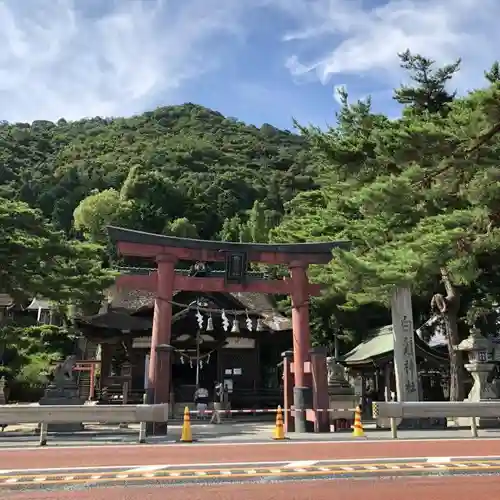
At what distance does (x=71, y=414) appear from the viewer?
1206cm

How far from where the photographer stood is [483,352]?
1795 cm

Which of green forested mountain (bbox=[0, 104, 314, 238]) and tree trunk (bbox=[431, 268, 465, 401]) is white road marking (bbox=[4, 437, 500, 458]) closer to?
tree trunk (bbox=[431, 268, 465, 401])

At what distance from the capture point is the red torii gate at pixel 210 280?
15.2 metres

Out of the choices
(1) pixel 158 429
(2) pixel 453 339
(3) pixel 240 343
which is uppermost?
(3) pixel 240 343

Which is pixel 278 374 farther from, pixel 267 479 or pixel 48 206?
pixel 48 206

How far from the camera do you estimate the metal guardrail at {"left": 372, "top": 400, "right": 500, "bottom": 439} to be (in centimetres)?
1265

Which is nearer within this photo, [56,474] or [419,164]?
[56,474]

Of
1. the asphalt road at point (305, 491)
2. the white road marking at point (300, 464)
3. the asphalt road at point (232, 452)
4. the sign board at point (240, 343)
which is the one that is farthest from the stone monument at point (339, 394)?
the sign board at point (240, 343)

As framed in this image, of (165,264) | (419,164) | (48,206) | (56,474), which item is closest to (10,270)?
(165,264)

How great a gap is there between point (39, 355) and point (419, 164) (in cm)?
2762

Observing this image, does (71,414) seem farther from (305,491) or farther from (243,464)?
(305,491)

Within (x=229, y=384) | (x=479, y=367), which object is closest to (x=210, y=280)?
(x=479, y=367)

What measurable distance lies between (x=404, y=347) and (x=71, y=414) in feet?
34.4

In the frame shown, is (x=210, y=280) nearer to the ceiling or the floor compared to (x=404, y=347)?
nearer to the ceiling
